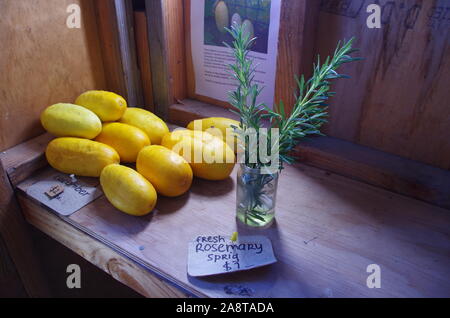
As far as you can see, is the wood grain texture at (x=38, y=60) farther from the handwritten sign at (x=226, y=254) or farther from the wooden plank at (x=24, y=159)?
the handwritten sign at (x=226, y=254)

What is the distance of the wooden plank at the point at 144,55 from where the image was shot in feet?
2.89

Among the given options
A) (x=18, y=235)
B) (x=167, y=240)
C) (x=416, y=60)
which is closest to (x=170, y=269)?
(x=167, y=240)

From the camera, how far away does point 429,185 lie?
26.5 inches

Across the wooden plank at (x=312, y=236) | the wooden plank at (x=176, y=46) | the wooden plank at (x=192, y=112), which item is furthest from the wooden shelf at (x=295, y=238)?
the wooden plank at (x=176, y=46)

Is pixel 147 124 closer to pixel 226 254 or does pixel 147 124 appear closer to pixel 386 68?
pixel 226 254

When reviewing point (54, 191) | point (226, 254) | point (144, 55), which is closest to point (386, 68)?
point (226, 254)

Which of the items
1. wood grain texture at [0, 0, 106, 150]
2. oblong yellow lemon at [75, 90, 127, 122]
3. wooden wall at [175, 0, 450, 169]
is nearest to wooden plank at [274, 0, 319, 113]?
wooden wall at [175, 0, 450, 169]

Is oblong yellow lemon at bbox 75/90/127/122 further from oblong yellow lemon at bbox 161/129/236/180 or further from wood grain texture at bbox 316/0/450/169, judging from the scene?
wood grain texture at bbox 316/0/450/169

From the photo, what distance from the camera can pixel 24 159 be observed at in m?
0.75

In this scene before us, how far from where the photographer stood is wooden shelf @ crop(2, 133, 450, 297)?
21.6 inches

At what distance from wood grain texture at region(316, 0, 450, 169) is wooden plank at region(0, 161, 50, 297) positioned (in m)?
0.69

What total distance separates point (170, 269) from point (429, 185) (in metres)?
0.49
